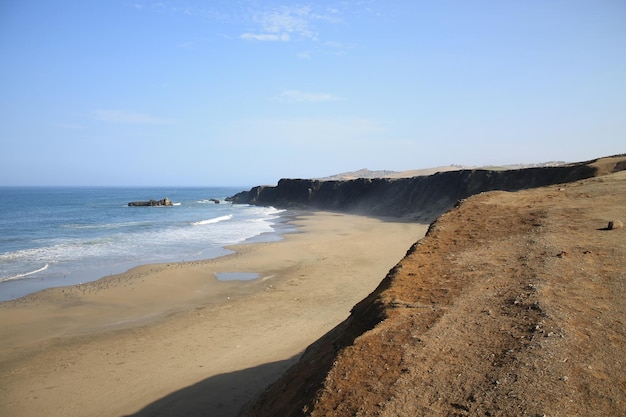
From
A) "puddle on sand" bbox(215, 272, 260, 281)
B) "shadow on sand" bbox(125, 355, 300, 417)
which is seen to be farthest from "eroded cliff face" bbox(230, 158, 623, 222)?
"shadow on sand" bbox(125, 355, 300, 417)

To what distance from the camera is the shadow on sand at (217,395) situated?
7.93m

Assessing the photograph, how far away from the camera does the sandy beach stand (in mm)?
8602

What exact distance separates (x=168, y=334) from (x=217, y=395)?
4.22 m

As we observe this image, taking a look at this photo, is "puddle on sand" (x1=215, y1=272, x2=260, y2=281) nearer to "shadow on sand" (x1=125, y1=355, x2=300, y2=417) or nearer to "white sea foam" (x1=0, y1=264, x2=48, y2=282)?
"shadow on sand" (x1=125, y1=355, x2=300, y2=417)

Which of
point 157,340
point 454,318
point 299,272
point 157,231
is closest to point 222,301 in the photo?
point 157,340

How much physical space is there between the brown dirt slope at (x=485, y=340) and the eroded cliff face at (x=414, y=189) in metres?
17.5

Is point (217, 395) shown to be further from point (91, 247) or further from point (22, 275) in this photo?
point (91, 247)

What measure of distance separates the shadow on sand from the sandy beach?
0.03 meters

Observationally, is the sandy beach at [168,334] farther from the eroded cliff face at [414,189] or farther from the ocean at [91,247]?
the eroded cliff face at [414,189]

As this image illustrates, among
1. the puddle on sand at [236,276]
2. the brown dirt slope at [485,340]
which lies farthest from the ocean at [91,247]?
the brown dirt slope at [485,340]

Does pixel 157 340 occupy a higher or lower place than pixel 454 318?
lower

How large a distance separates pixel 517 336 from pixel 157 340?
10139 millimetres

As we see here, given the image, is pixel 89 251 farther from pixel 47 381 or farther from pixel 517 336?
pixel 517 336

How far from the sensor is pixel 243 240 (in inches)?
1219
